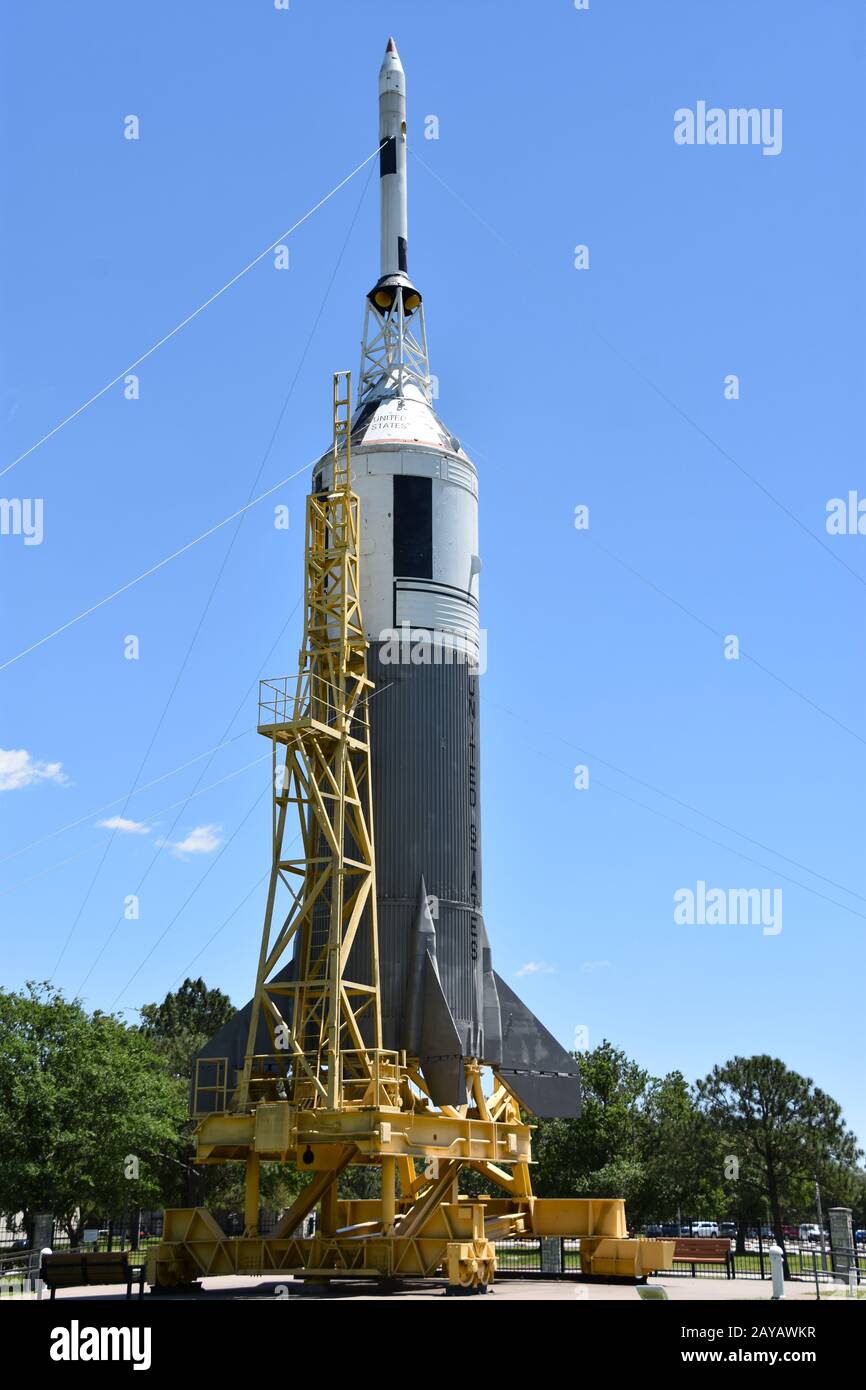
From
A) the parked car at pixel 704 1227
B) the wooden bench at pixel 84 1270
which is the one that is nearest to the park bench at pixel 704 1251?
the wooden bench at pixel 84 1270

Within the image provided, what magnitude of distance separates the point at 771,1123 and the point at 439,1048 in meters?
34.9

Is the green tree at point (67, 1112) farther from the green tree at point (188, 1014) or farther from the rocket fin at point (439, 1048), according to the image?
the green tree at point (188, 1014)

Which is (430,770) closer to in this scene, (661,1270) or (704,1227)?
(661,1270)

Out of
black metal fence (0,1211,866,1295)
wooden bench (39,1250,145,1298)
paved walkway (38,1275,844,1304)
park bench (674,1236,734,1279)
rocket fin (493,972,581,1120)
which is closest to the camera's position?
paved walkway (38,1275,844,1304)

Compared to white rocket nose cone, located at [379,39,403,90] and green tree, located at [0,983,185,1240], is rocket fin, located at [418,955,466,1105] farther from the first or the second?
white rocket nose cone, located at [379,39,403,90]

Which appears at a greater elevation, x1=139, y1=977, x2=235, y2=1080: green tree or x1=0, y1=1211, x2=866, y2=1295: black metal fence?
x1=139, y1=977, x2=235, y2=1080: green tree

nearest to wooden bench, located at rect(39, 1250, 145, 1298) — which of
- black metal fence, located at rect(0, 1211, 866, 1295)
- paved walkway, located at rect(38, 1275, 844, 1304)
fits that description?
paved walkway, located at rect(38, 1275, 844, 1304)

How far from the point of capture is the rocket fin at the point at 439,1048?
1180 inches

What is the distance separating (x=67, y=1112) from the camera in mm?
44312

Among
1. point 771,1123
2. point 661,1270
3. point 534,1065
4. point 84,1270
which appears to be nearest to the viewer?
point 84,1270

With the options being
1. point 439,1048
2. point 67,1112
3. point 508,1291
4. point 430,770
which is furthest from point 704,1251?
point 67,1112

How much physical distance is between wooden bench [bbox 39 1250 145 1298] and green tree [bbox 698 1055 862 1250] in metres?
37.6

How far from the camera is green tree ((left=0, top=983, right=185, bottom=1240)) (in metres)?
43.2
